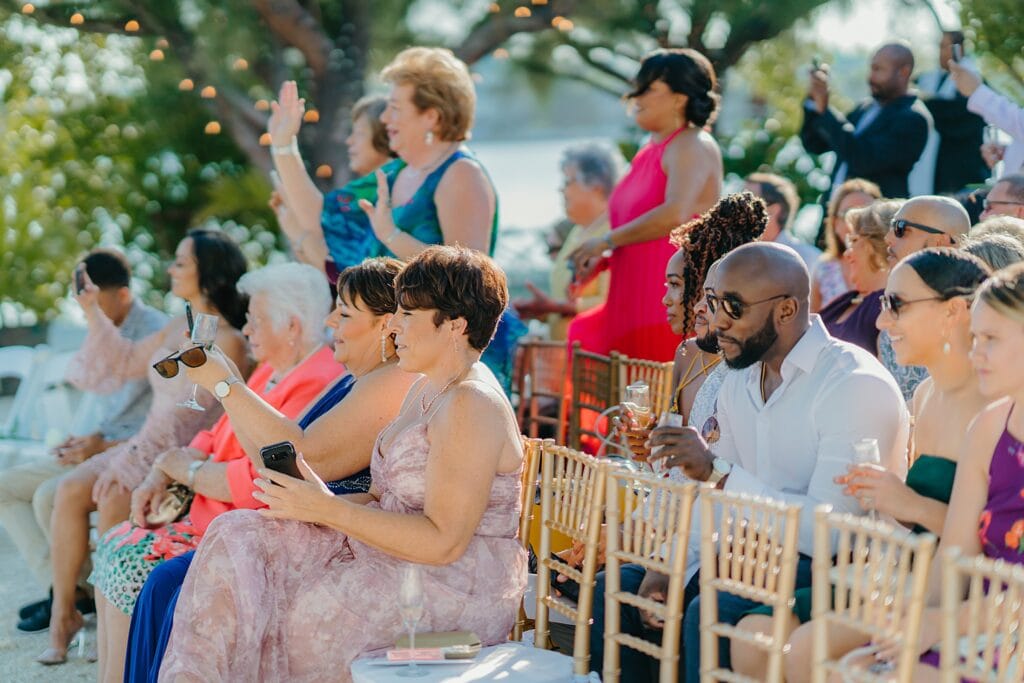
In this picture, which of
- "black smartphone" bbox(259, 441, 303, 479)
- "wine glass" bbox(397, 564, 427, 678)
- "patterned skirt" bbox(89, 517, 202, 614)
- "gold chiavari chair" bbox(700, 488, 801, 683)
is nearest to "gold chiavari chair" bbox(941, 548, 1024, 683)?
"gold chiavari chair" bbox(700, 488, 801, 683)

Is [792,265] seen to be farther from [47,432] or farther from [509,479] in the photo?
[47,432]

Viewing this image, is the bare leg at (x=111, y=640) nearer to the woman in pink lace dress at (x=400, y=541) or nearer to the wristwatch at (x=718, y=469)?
the woman in pink lace dress at (x=400, y=541)

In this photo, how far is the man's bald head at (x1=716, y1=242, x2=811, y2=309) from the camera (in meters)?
3.28

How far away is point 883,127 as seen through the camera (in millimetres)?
6387

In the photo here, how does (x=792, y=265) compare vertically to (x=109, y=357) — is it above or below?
above

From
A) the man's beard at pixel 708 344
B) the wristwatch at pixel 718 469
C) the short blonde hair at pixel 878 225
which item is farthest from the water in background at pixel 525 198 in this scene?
the wristwatch at pixel 718 469

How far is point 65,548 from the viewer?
217 inches

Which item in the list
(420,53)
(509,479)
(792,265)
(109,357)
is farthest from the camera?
(109,357)

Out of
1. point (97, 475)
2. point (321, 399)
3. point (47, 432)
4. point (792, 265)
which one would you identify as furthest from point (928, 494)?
point (47, 432)

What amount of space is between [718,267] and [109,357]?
3717 millimetres

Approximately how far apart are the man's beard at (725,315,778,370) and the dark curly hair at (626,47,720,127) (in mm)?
2329

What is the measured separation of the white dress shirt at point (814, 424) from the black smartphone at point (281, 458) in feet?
3.77

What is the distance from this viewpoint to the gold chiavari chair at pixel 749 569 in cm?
267

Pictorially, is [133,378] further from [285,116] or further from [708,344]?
[708,344]
